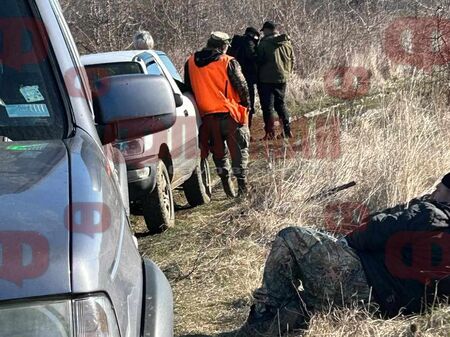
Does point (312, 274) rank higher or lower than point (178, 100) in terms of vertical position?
lower

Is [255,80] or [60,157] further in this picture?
[255,80]

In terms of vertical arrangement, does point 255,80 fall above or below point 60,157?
below

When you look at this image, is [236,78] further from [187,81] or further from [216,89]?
[187,81]

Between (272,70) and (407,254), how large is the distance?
7.32 m

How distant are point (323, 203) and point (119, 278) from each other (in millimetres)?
4291

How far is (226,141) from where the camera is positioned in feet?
25.1

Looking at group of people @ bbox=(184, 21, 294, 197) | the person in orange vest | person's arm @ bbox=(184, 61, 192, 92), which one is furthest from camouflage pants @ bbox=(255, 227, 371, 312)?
person's arm @ bbox=(184, 61, 192, 92)

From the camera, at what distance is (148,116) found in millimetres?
2736

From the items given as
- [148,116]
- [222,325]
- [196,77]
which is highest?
[148,116]

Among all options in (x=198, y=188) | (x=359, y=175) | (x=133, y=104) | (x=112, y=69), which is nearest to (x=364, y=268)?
(x=133, y=104)

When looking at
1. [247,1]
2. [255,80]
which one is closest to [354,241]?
[255,80]

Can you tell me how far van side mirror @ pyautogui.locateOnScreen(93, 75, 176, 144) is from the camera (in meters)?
2.71

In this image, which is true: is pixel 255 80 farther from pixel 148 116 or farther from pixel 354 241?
pixel 148 116

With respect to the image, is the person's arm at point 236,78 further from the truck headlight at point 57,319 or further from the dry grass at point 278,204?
the truck headlight at point 57,319
